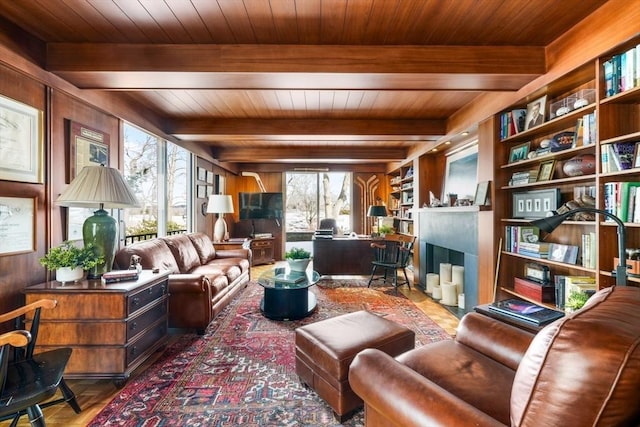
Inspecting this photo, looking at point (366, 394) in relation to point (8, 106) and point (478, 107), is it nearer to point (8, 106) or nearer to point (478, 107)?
point (8, 106)

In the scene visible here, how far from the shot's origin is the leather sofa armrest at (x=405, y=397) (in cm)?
93

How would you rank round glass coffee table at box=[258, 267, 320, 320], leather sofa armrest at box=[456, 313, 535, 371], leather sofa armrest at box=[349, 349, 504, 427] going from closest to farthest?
leather sofa armrest at box=[349, 349, 504, 427], leather sofa armrest at box=[456, 313, 535, 371], round glass coffee table at box=[258, 267, 320, 320]

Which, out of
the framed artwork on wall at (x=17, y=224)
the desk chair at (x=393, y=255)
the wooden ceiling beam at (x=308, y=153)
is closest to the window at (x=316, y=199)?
the wooden ceiling beam at (x=308, y=153)

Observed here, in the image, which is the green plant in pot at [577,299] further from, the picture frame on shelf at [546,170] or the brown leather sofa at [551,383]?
the brown leather sofa at [551,383]

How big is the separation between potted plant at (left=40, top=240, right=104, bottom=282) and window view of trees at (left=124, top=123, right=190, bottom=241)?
92 centimetres

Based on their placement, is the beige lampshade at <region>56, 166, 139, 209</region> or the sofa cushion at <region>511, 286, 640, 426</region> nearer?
the sofa cushion at <region>511, 286, 640, 426</region>

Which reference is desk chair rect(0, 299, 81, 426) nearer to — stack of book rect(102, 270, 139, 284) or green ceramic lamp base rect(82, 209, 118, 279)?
stack of book rect(102, 270, 139, 284)

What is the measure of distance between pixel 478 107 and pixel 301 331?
3.00 metres

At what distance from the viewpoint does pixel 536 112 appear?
8.40 ft

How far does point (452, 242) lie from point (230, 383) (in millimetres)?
3093

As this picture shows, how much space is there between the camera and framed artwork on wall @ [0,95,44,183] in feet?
6.38

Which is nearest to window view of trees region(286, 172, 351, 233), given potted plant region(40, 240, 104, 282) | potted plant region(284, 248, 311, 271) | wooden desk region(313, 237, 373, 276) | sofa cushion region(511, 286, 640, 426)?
wooden desk region(313, 237, 373, 276)

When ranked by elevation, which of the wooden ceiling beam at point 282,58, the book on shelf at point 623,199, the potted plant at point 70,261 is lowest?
the potted plant at point 70,261

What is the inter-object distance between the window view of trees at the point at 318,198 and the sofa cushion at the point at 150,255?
4.34 m
